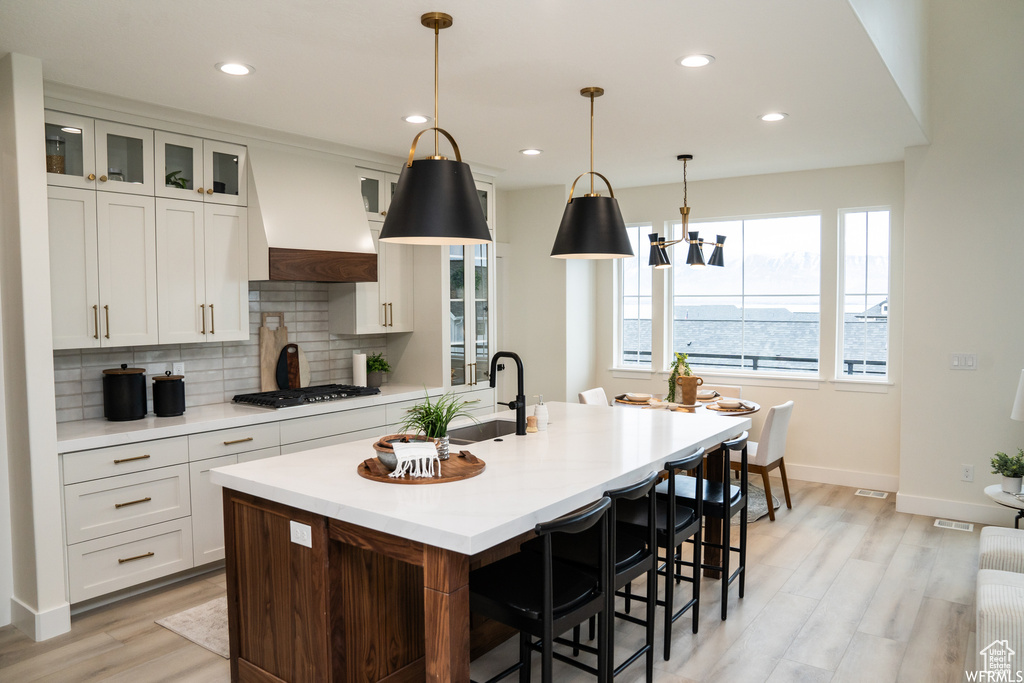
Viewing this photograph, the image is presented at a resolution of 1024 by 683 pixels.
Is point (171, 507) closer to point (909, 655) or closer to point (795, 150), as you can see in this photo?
point (909, 655)

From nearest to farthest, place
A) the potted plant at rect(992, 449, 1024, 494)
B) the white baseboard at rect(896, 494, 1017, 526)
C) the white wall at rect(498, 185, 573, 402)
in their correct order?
1. the potted plant at rect(992, 449, 1024, 494)
2. the white baseboard at rect(896, 494, 1017, 526)
3. the white wall at rect(498, 185, 573, 402)

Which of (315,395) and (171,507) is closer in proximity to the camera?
(171,507)

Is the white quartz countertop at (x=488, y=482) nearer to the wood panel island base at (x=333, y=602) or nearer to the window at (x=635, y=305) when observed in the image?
the wood panel island base at (x=333, y=602)

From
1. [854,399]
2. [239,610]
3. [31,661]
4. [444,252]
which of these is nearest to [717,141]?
[444,252]

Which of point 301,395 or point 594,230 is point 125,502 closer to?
point 301,395

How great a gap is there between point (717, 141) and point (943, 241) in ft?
5.70

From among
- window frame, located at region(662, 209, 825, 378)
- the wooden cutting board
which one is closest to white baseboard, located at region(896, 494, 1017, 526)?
window frame, located at region(662, 209, 825, 378)

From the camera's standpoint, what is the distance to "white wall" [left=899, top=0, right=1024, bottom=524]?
15.1 ft

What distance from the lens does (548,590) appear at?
2070 mm

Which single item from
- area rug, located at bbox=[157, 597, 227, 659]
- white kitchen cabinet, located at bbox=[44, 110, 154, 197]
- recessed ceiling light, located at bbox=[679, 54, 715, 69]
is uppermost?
recessed ceiling light, located at bbox=[679, 54, 715, 69]

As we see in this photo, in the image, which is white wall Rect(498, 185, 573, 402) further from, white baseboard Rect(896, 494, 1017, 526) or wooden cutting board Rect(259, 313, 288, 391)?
white baseboard Rect(896, 494, 1017, 526)

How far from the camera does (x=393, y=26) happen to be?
270 cm

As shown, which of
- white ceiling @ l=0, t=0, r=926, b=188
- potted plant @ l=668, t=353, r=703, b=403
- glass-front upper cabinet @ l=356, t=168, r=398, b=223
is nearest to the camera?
white ceiling @ l=0, t=0, r=926, b=188

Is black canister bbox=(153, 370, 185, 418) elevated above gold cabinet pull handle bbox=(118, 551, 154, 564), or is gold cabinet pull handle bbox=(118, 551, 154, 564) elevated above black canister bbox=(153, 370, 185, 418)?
black canister bbox=(153, 370, 185, 418)
